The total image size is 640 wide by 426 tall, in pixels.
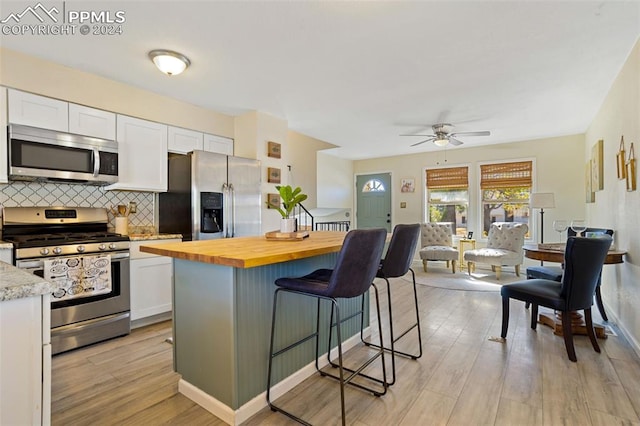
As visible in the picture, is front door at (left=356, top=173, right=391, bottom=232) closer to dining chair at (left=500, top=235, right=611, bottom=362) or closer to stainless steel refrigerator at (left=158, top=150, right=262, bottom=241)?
stainless steel refrigerator at (left=158, top=150, right=262, bottom=241)

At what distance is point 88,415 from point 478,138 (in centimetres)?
608

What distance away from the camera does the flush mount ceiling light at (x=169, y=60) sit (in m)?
2.58

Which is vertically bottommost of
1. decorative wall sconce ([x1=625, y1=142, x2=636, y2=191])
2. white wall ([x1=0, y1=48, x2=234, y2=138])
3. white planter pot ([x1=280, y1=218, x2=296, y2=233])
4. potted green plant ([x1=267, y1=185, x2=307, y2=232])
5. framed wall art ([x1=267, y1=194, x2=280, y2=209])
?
white planter pot ([x1=280, y1=218, x2=296, y2=233])

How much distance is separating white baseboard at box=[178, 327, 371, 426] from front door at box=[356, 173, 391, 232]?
5.56 m

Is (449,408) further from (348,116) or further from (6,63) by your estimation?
(6,63)

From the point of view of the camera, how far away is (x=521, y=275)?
5520 millimetres

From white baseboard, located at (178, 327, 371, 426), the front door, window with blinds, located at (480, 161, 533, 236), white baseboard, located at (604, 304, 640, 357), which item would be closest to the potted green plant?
white baseboard, located at (178, 327, 371, 426)

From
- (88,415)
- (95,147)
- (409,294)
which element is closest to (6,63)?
(95,147)

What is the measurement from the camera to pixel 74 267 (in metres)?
2.56

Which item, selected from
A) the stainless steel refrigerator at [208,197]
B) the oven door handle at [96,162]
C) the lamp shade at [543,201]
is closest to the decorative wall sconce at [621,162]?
the lamp shade at [543,201]

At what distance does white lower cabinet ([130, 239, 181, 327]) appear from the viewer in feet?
9.80

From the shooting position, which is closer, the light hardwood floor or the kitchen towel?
the light hardwood floor

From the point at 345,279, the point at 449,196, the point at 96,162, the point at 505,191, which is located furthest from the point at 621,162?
the point at 96,162

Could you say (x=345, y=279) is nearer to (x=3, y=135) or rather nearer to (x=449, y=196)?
(x=3, y=135)
